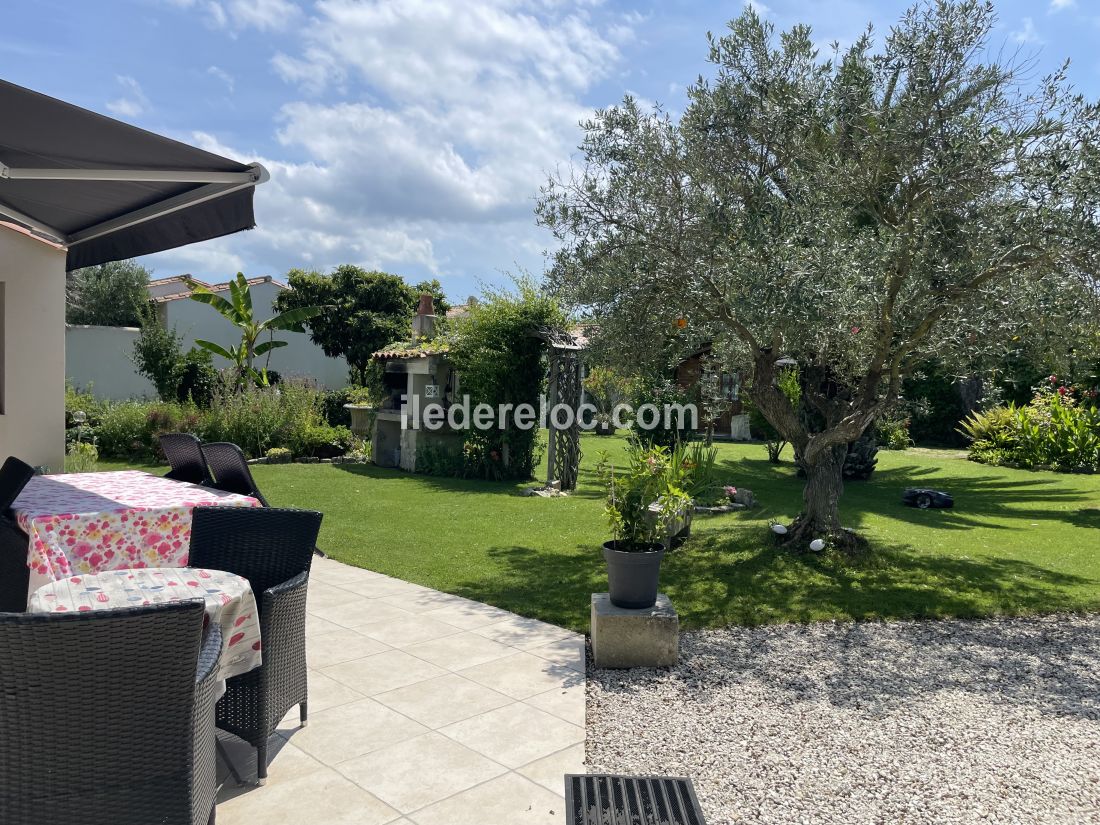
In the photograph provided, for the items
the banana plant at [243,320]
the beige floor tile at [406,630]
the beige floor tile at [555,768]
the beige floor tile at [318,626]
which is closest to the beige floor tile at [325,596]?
the beige floor tile at [318,626]

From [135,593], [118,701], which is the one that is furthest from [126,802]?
[135,593]

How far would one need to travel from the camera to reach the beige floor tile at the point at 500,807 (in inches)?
126

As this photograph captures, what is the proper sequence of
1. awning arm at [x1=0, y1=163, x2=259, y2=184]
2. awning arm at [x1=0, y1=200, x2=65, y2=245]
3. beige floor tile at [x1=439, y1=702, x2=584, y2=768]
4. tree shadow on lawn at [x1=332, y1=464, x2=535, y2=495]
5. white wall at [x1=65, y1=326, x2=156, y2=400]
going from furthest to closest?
white wall at [x1=65, y1=326, x2=156, y2=400] → tree shadow on lawn at [x1=332, y1=464, x2=535, y2=495] → awning arm at [x1=0, y1=200, x2=65, y2=245] → awning arm at [x1=0, y1=163, x2=259, y2=184] → beige floor tile at [x1=439, y1=702, x2=584, y2=768]

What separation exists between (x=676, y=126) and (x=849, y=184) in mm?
1802

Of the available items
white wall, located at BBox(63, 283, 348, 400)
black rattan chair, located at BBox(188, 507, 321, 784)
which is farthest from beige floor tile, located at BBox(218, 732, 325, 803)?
white wall, located at BBox(63, 283, 348, 400)

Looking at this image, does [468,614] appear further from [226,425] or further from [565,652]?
[226,425]

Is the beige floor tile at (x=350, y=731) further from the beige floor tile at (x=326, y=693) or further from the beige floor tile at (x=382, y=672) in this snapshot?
the beige floor tile at (x=382, y=672)

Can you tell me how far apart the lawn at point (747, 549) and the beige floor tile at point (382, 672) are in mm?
1486

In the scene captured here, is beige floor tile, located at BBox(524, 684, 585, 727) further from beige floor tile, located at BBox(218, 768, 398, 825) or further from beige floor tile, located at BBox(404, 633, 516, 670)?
beige floor tile, located at BBox(218, 768, 398, 825)

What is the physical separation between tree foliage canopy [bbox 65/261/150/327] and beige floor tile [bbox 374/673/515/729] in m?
32.7

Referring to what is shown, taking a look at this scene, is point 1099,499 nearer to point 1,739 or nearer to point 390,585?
point 390,585

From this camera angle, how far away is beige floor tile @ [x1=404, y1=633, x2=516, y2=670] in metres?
5.13

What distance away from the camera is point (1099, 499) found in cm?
1302

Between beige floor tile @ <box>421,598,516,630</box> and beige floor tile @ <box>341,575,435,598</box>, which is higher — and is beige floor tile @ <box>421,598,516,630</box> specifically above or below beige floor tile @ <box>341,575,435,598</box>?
below
